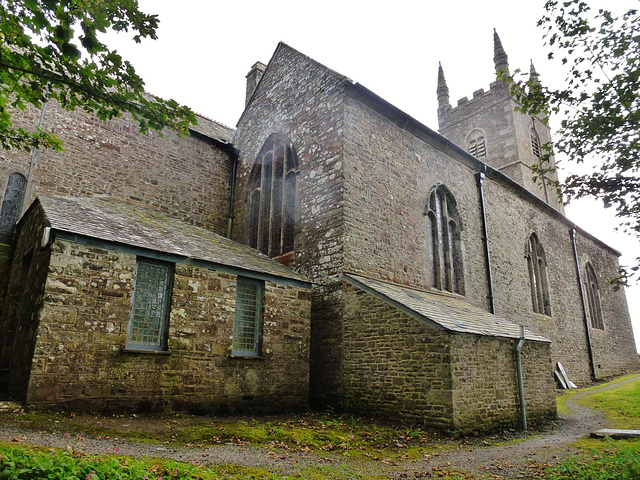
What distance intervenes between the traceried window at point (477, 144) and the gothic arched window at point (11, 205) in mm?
25802

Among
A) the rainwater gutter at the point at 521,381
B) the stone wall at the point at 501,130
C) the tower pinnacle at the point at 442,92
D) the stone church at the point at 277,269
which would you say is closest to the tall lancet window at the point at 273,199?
the stone church at the point at 277,269

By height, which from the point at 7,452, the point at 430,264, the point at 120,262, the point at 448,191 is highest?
the point at 448,191

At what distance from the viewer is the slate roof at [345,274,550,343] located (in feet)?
33.8

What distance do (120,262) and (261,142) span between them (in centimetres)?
848

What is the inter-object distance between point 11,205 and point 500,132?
26.6 m

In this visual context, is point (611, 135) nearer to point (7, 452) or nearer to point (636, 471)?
point (636, 471)

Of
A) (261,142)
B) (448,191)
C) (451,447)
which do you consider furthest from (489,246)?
(451,447)

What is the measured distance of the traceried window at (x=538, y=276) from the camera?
20750mm

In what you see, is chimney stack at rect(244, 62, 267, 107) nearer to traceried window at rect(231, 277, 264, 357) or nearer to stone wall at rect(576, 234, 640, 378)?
traceried window at rect(231, 277, 264, 357)

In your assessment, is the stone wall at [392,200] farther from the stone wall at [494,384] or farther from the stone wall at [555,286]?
the stone wall at [494,384]

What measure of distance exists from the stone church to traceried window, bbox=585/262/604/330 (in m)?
7.39

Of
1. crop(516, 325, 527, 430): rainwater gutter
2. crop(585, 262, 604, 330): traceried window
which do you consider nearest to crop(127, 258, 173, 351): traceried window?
crop(516, 325, 527, 430): rainwater gutter

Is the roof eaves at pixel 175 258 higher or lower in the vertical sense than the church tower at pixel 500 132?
lower

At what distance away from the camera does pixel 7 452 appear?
4793 mm
